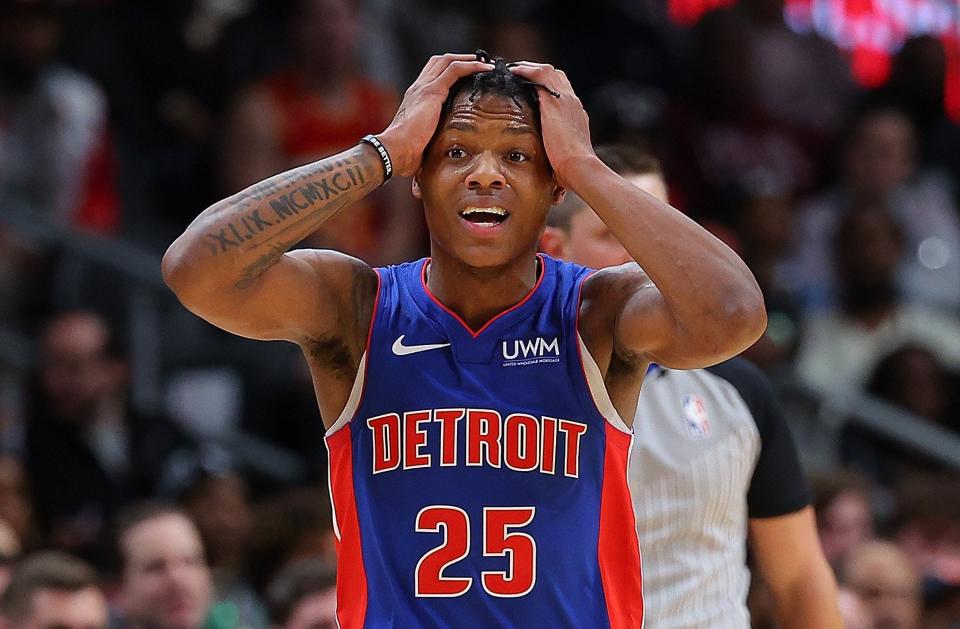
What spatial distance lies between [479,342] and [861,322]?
20.5ft

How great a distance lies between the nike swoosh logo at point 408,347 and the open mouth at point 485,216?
295mm

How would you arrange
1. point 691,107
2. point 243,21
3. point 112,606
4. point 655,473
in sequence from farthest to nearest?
1. point 691,107
2. point 243,21
3. point 112,606
4. point 655,473

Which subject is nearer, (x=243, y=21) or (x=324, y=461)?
(x=324, y=461)

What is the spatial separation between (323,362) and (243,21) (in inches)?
244

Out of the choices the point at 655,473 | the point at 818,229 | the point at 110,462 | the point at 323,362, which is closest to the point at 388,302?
the point at 323,362

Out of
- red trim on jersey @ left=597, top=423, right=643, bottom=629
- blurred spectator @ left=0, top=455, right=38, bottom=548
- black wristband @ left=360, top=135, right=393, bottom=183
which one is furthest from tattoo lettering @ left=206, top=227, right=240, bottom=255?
blurred spectator @ left=0, top=455, right=38, bottom=548

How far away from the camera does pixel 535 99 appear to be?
3.89 meters

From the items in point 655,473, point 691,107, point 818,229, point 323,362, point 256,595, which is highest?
point 691,107

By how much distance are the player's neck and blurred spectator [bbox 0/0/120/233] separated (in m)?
4.98

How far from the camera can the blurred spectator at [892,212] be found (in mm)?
10352

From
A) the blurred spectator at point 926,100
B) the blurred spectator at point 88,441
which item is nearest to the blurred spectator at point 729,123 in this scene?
the blurred spectator at point 926,100

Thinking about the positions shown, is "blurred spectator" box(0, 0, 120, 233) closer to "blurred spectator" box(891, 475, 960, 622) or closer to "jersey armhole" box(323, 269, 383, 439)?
"blurred spectator" box(891, 475, 960, 622)

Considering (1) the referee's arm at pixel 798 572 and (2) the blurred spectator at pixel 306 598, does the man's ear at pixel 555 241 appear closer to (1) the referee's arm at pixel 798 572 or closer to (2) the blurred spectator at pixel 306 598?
(1) the referee's arm at pixel 798 572

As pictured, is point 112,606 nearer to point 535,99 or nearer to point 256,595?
point 256,595
